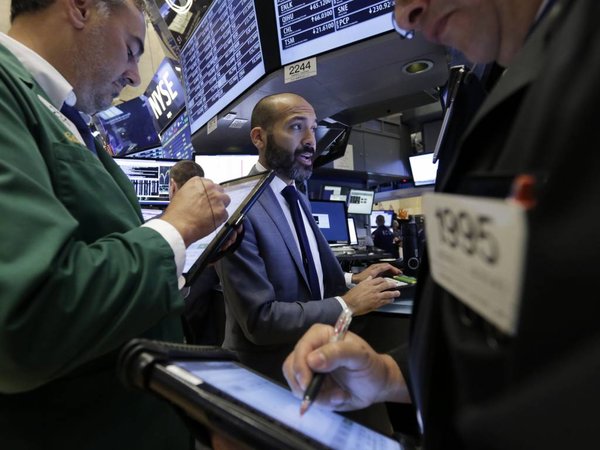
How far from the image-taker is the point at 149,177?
8.04ft

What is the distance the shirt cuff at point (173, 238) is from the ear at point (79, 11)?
0.50m

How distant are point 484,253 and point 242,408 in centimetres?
24

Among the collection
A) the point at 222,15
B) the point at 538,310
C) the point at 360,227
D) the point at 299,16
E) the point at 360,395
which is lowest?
the point at 360,227

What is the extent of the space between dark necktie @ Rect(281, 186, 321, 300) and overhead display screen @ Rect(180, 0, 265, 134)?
68cm

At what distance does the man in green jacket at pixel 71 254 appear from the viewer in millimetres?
419

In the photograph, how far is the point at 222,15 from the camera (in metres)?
1.88

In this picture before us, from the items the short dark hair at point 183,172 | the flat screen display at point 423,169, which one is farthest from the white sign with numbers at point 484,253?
the flat screen display at point 423,169

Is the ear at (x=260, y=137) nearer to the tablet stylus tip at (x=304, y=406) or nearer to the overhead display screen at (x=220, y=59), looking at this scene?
the overhead display screen at (x=220, y=59)

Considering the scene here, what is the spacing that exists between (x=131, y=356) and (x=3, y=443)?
0.35 meters

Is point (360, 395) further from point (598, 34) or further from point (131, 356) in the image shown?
point (598, 34)

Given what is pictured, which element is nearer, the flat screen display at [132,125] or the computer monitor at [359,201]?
the flat screen display at [132,125]

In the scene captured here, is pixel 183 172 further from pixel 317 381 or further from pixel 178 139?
pixel 317 381

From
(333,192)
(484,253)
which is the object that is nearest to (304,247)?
(484,253)

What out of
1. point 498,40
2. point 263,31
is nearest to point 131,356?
point 498,40
